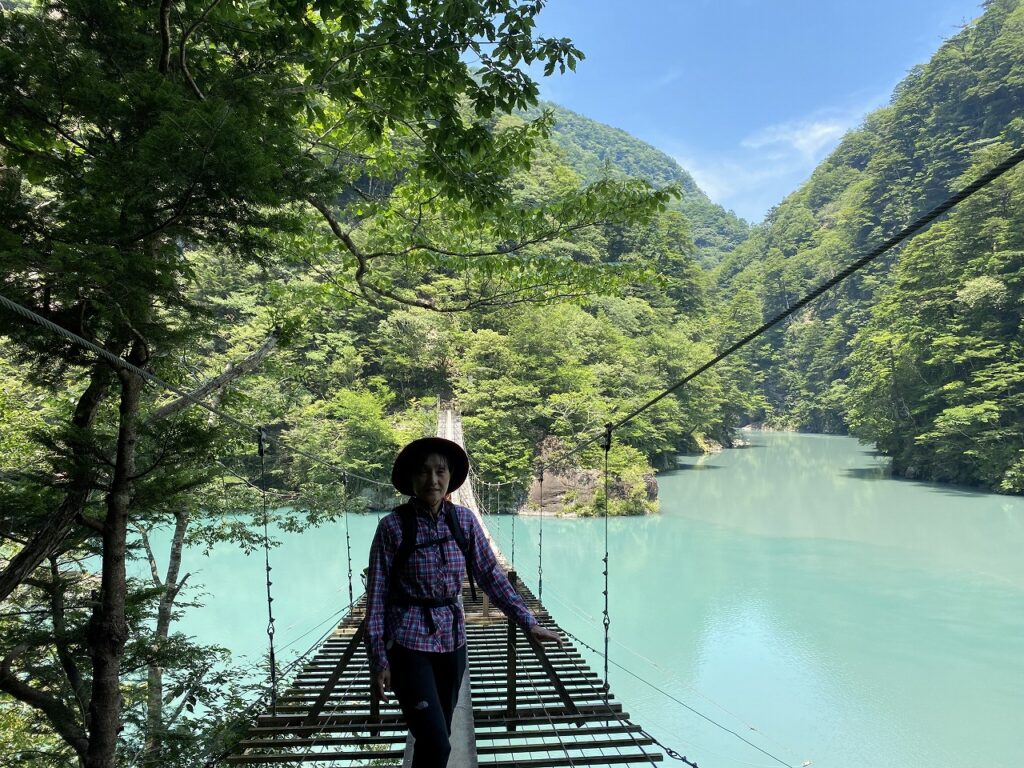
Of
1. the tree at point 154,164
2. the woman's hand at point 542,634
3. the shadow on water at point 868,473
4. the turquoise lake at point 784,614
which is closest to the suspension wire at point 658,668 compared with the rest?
the turquoise lake at point 784,614

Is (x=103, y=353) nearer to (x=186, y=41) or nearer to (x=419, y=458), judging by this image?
(x=419, y=458)

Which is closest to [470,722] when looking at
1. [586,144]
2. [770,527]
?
[770,527]

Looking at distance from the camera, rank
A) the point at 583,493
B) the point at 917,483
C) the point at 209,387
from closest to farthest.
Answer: the point at 209,387, the point at 583,493, the point at 917,483

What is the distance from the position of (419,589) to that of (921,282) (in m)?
Result: 18.4

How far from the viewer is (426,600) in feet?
3.21

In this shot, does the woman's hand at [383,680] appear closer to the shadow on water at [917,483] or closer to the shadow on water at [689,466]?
the shadow on water at [917,483]

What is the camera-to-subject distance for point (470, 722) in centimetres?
138

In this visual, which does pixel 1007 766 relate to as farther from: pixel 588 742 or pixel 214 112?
pixel 214 112

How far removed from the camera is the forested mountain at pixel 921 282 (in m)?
13.6

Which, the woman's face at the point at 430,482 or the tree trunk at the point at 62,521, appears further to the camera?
the tree trunk at the point at 62,521

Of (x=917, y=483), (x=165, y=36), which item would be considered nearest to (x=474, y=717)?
(x=165, y=36)

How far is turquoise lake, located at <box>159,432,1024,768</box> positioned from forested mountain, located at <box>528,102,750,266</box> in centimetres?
3993

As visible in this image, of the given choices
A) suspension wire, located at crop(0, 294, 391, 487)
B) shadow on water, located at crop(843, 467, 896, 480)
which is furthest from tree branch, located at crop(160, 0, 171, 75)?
shadow on water, located at crop(843, 467, 896, 480)

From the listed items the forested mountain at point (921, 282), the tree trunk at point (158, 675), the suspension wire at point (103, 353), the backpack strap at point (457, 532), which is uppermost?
the forested mountain at point (921, 282)
